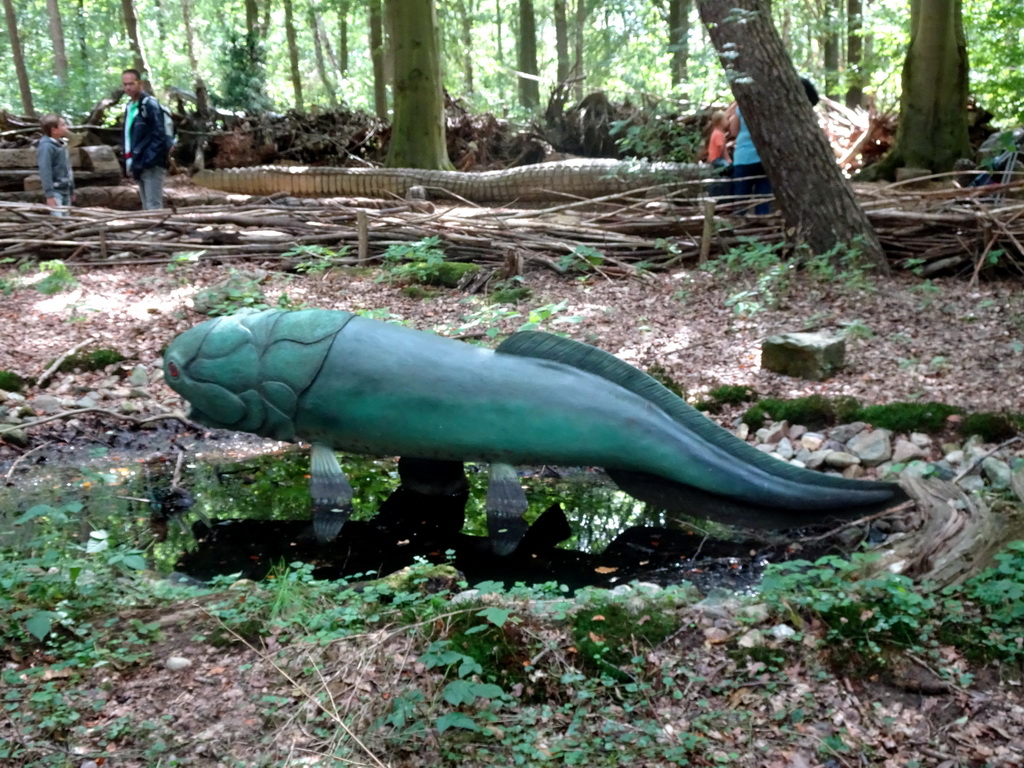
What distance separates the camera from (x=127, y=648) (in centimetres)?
314

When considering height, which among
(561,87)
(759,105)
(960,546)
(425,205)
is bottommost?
A: (960,546)

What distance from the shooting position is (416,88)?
14227 millimetres

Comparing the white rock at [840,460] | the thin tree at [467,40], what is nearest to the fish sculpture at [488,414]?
the white rock at [840,460]

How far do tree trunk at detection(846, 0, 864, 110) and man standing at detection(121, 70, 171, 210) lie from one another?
1120 centimetres

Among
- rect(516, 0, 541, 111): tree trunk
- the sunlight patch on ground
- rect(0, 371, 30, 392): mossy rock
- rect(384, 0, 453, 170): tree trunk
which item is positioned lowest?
rect(0, 371, 30, 392): mossy rock

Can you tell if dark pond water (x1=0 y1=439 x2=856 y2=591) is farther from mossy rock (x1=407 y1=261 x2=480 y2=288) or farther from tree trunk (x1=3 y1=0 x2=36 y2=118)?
tree trunk (x1=3 y1=0 x2=36 y2=118)

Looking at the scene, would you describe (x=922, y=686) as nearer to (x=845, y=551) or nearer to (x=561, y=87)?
(x=845, y=551)

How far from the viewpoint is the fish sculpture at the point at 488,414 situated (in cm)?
439

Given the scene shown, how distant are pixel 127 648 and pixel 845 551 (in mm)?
3002

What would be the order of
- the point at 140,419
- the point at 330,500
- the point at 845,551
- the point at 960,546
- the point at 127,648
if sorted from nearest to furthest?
the point at 127,648
the point at 960,546
the point at 845,551
the point at 330,500
the point at 140,419

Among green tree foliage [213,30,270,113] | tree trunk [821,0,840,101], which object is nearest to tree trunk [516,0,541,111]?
green tree foliage [213,30,270,113]

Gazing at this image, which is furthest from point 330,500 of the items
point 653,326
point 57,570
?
point 653,326

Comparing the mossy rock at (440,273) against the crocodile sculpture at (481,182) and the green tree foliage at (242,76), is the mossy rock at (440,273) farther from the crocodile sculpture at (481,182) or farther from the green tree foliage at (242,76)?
the green tree foliage at (242,76)

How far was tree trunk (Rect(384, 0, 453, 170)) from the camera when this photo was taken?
1382 cm
